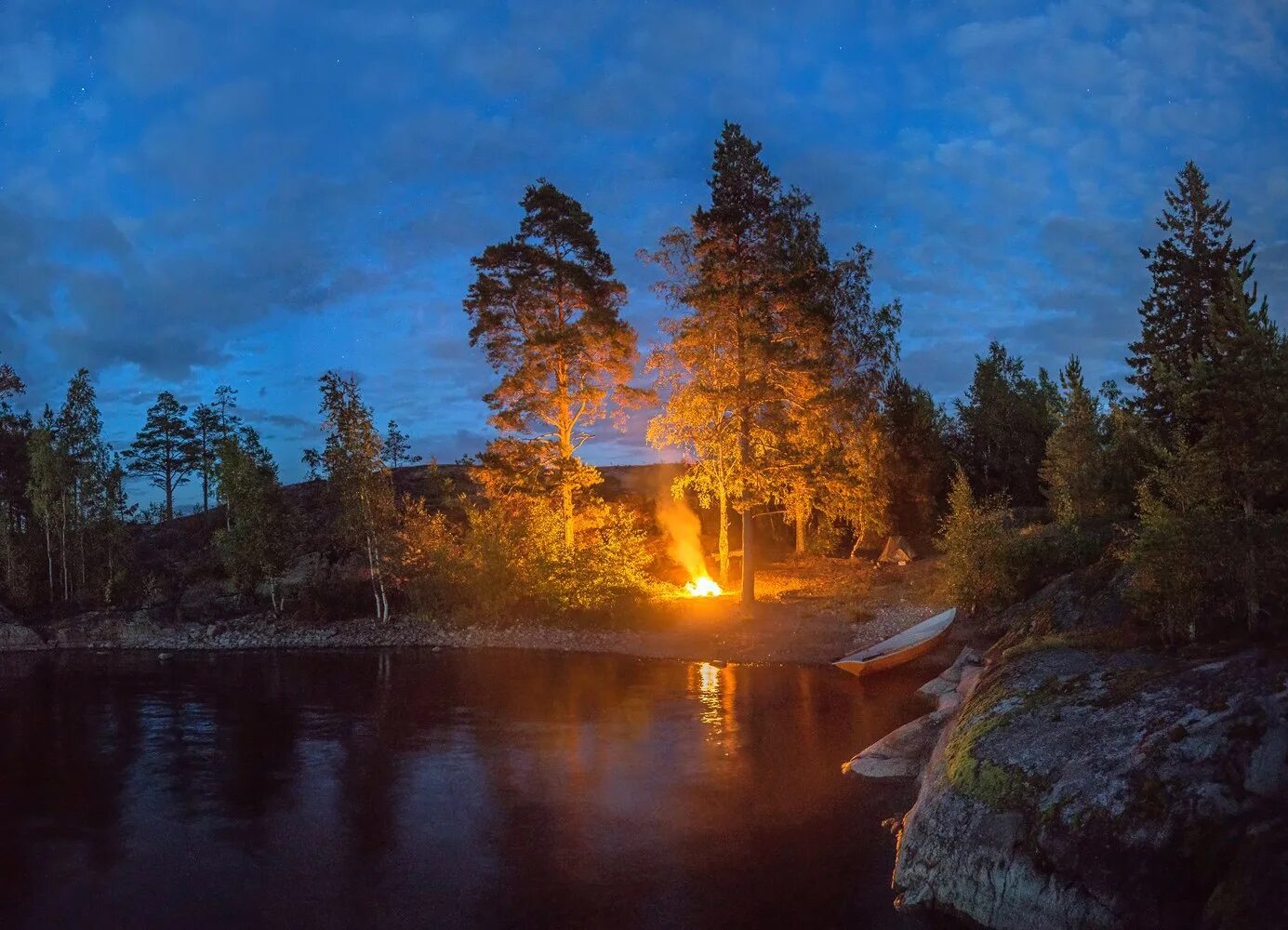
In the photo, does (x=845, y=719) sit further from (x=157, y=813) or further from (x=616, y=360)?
(x=616, y=360)

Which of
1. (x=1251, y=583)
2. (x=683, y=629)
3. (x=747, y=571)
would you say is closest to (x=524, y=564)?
(x=683, y=629)

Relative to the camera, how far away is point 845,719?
17656mm

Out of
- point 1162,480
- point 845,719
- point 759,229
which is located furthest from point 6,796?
point 759,229

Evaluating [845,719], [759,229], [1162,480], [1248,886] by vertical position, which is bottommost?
[845,719]

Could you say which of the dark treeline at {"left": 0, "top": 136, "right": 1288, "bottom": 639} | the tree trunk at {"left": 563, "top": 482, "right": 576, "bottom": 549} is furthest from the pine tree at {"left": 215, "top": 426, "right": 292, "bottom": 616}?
the tree trunk at {"left": 563, "top": 482, "right": 576, "bottom": 549}

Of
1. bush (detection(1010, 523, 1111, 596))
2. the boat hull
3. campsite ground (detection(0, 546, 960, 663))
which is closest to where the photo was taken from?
the boat hull

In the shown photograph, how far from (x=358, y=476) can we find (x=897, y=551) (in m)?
25.5

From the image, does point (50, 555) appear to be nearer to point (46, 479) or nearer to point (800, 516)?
point (46, 479)

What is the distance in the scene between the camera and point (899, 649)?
21.8 meters

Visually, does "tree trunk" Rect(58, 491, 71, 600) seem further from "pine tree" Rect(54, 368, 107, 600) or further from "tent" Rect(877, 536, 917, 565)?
"tent" Rect(877, 536, 917, 565)

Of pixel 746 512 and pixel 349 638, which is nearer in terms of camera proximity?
pixel 746 512

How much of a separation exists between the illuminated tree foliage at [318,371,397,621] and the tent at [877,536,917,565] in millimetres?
23636

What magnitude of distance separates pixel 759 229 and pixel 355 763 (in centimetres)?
2246

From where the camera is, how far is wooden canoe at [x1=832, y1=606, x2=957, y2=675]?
2159cm
